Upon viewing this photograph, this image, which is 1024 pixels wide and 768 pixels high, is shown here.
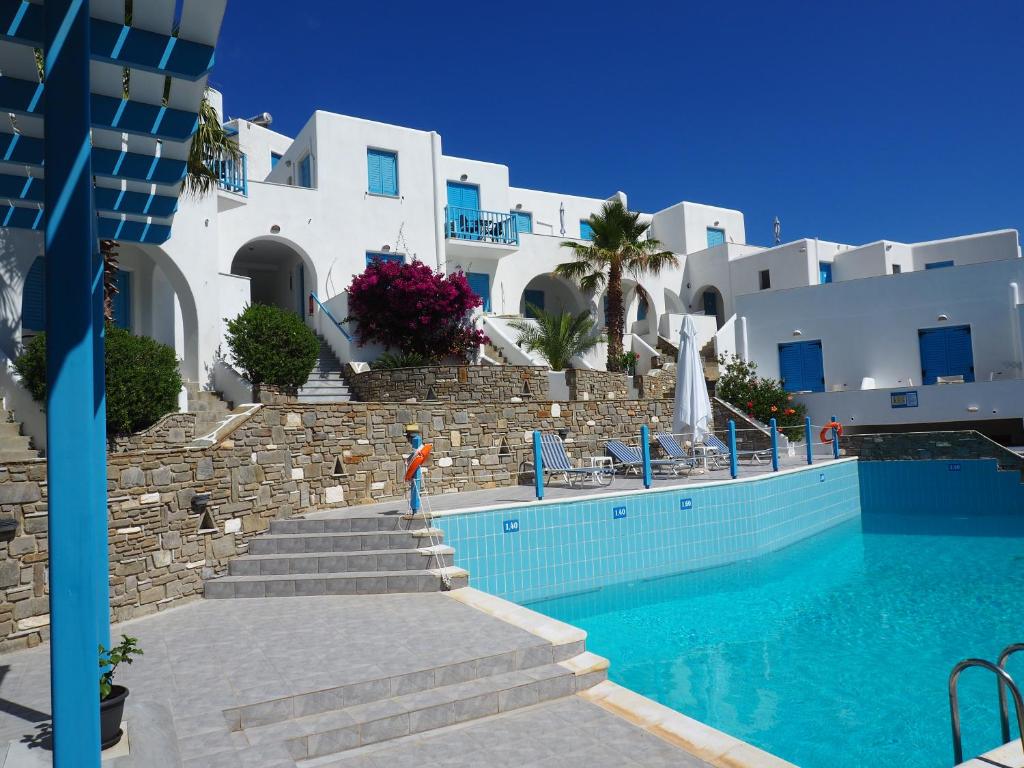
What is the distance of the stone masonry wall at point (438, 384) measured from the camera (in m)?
15.7

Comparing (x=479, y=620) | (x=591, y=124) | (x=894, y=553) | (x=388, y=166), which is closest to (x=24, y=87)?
(x=479, y=620)

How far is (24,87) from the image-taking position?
15.4 ft

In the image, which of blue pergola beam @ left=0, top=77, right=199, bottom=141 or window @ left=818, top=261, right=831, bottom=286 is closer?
blue pergola beam @ left=0, top=77, right=199, bottom=141

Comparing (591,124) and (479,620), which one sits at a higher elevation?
(591,124)

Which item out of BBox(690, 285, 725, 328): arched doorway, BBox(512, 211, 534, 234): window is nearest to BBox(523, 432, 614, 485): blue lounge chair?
BBox(512, 211, 534, 234): window

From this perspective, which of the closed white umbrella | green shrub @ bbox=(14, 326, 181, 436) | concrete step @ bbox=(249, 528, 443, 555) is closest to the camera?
concrete step @ bbox=(249, 528, 443, 555)

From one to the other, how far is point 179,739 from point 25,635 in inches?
119

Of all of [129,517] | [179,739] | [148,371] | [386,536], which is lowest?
[179,739]

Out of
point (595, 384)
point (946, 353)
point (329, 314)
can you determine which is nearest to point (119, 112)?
point (329, 314)

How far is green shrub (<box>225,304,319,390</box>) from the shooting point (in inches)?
531

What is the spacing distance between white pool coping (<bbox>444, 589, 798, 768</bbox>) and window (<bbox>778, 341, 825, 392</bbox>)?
18687 mm

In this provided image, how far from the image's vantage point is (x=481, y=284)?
2330cm

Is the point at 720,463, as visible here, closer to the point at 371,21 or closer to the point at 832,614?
the point at 832,614

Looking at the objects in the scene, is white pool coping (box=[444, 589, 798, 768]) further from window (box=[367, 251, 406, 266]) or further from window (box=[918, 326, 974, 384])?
window (box=[918, 326, 974, 384])
